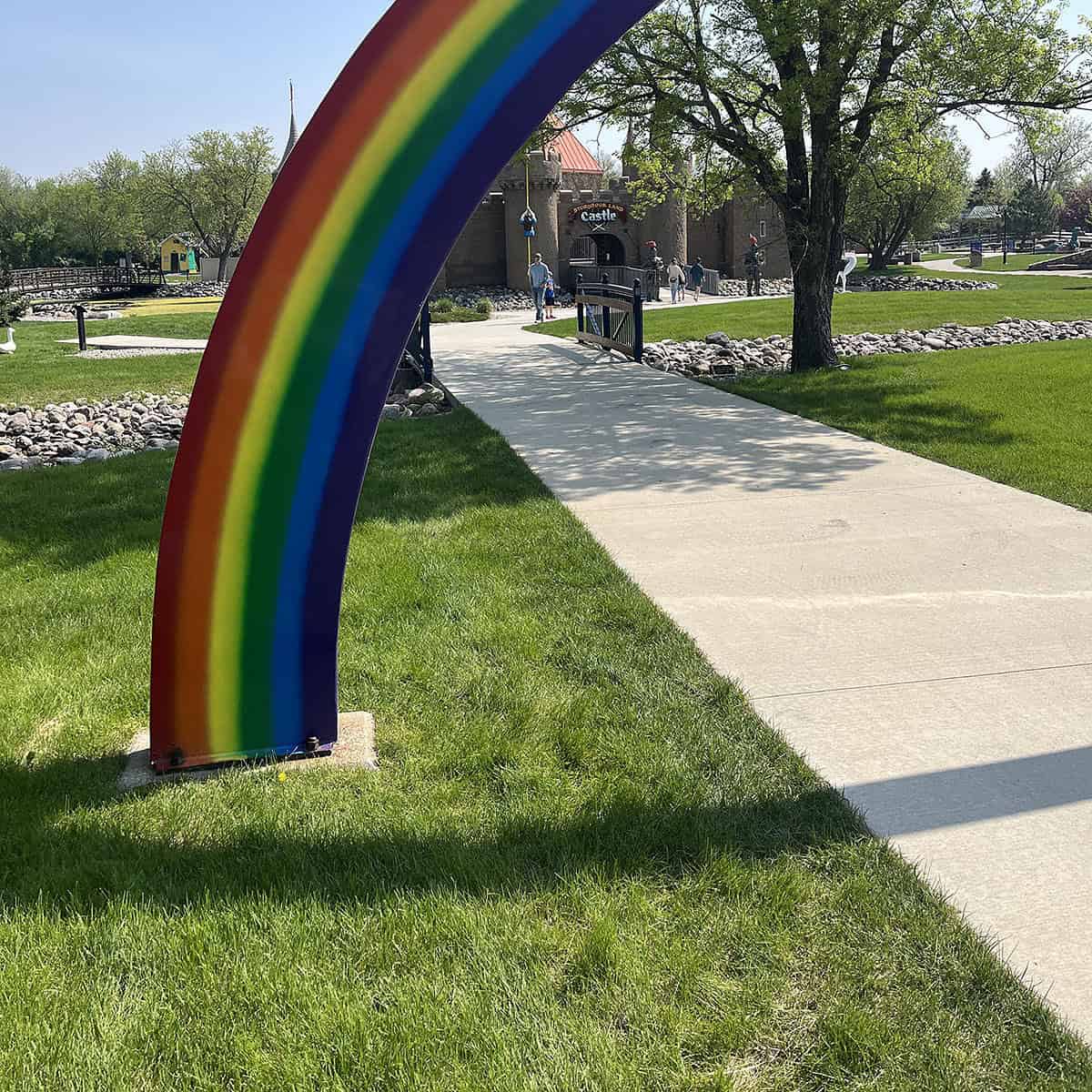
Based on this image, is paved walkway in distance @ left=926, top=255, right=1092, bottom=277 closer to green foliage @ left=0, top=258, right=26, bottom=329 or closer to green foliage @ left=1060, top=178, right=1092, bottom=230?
green foliage @ left=1060, top=178, right=1092, bottom=230

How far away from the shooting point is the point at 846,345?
17859 millimetres

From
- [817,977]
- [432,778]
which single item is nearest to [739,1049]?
[817,977]

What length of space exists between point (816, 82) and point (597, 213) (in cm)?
3358

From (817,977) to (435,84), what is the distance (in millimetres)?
2695

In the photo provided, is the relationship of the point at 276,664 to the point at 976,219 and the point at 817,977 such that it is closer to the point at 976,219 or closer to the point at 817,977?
the point at 817,977

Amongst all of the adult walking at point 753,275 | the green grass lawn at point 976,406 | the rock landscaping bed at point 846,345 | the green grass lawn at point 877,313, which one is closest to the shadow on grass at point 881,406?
the green grass lawn at point 976,406

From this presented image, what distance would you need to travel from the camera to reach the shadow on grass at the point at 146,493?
6.71 meters

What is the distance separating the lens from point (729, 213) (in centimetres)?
4653

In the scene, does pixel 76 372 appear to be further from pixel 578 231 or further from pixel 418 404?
pixel 578 231

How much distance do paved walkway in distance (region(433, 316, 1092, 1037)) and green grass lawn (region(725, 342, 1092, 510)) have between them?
0.40m

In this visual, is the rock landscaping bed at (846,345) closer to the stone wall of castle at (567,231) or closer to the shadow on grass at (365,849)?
the shadow on grass at (365,849)

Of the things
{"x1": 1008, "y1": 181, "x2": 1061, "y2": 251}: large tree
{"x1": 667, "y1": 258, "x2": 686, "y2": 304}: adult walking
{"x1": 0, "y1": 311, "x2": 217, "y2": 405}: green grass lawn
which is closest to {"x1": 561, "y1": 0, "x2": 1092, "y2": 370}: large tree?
{"x1": 0, "y1": 311, "x2": 217, "y2": 405}: green grass lawn

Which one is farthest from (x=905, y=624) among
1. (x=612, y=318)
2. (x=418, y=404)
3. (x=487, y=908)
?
(x=612, y=318)

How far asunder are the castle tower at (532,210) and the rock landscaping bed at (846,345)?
24.2 metres
